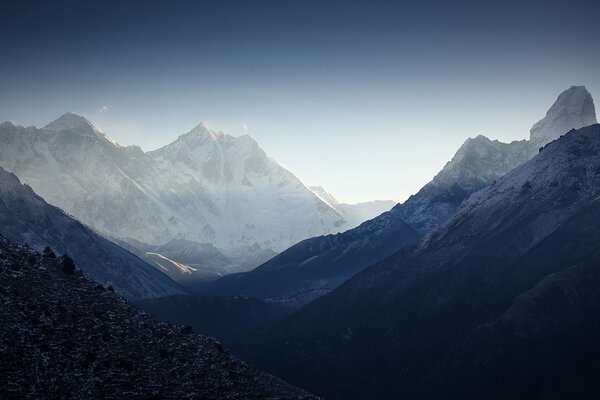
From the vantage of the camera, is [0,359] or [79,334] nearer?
[0,359]

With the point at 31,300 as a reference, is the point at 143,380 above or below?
below

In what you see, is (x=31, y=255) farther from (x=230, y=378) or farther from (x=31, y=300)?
(x=230, y=378)

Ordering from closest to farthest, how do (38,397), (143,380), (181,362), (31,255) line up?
(38,397) < (143,380) < (181,362) < (31,255)

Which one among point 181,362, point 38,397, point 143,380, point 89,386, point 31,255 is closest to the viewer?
point 38,397

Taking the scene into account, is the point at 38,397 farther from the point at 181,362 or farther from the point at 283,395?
the point at 283,395

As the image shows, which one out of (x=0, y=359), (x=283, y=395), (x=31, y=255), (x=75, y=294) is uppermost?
(x=31, y=255)

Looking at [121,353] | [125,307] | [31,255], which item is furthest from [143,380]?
[31,255]

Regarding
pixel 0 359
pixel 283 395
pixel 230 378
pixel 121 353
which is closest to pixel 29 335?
pixel 0 359
